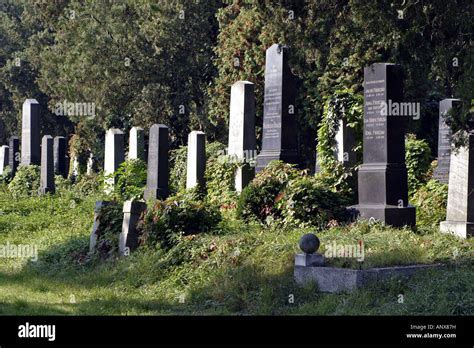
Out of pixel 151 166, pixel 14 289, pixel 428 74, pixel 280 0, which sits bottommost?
pixel 14 289

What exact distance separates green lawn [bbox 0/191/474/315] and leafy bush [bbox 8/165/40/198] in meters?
14.0

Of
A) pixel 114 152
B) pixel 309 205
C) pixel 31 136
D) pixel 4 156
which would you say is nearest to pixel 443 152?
pixel 309 205

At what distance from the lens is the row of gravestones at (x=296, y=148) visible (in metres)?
16.9

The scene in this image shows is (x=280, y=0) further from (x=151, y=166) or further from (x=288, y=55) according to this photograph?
(x=151, y=166)

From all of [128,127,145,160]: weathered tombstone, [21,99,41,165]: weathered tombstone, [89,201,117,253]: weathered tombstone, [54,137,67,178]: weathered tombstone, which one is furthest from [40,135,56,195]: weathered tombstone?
[89,201,117,253]: weathered tombstone

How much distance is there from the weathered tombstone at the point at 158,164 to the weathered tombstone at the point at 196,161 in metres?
0.62

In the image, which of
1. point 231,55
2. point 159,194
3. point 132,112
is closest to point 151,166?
point 159,194

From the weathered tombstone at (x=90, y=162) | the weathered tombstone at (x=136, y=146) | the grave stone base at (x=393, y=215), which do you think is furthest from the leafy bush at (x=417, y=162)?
the weathered tombstone at (x=90, y=162)

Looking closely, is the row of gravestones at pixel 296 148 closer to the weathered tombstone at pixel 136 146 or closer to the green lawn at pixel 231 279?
the weathered tombstone at pixel 136 146

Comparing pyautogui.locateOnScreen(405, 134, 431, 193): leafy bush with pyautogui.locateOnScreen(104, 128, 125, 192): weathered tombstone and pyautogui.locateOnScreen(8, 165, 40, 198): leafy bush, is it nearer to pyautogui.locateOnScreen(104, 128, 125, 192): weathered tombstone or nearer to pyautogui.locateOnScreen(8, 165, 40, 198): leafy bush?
pyautogui.locateOnScreen(104, 128, 125, 192): weathered tombstone

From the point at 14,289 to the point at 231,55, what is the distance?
1976 centimetres

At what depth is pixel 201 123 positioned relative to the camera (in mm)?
37125

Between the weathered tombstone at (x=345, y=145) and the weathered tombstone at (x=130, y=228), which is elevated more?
the weathered tombstone at (x=345, y=145)

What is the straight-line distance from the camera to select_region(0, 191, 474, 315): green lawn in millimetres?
11938
